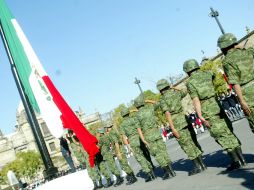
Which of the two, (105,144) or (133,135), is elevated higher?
(105,144)

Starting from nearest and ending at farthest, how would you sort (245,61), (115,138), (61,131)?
(245,61) → (61,131) → (115,138)

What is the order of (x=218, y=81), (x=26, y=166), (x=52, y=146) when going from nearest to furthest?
(x=218, y=81), (x=26, y=166), (x=52, y=146)

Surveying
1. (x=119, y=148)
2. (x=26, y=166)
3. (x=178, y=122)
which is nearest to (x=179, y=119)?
(x=178, y=122)

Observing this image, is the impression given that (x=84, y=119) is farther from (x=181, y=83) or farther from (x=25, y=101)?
(x=25, y=101)

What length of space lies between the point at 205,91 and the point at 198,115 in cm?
47

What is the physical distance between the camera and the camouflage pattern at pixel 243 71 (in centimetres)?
552

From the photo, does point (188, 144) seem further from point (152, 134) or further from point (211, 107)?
point (211, 107)

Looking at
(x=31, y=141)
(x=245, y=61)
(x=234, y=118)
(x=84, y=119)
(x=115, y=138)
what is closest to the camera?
(x=245, y=61)

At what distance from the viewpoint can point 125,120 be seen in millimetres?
9703

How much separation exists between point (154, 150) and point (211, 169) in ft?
5.39

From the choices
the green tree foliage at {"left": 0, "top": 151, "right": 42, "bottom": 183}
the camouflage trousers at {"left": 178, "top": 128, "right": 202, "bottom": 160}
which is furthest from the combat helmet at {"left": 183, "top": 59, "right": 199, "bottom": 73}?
the green tree foliage at {"left": 0, "top": 151, "right": 42, "bottom": 183}

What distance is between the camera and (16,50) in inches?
283

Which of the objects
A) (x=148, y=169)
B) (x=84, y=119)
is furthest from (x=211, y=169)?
(x=84, y=119)

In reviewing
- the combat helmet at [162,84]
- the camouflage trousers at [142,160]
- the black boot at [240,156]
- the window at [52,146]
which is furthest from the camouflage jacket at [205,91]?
the window at [52,146]
